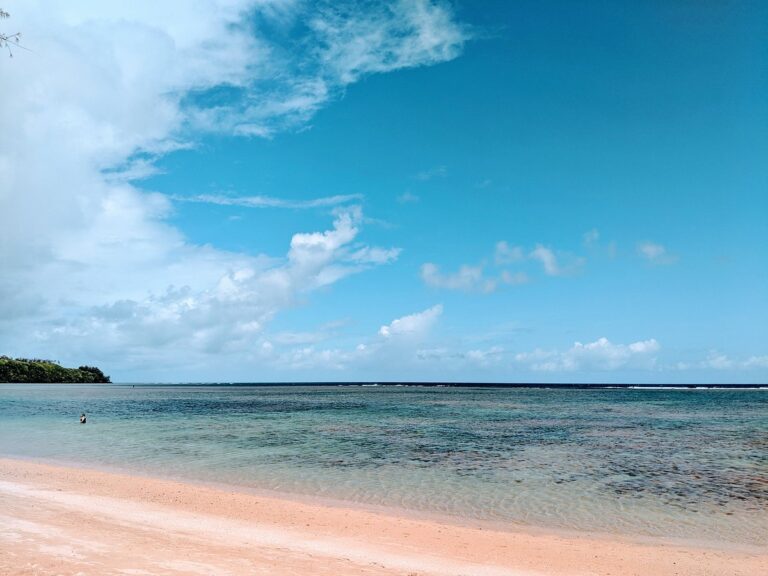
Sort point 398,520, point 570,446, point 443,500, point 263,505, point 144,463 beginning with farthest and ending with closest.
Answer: point 570,446
point 144,463
point 443,500
point 263,505
point 398,520

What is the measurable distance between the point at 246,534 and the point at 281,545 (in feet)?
4.91

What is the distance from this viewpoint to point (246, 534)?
13586 mm

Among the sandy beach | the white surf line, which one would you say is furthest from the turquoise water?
the white surf line


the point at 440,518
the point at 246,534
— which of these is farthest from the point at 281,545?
the point at 440,518

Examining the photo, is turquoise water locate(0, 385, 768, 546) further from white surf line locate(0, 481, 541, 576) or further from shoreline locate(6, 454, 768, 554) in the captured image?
white surf line locate(0, 481, 541, 576)

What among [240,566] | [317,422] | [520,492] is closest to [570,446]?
[520,492]

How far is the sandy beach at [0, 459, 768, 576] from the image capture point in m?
10.5

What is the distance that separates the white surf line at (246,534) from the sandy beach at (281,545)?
0.09 feet

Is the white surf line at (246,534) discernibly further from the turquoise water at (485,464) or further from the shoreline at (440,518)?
the turquoise water at (485,464)

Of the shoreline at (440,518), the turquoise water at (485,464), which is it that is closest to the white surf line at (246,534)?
the shoreline at (440,518)

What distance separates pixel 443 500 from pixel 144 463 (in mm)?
16443

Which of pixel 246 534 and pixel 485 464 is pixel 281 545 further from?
pixel 485 464

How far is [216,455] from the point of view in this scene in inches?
1169

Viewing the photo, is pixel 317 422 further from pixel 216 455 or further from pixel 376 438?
pixel 216 455
